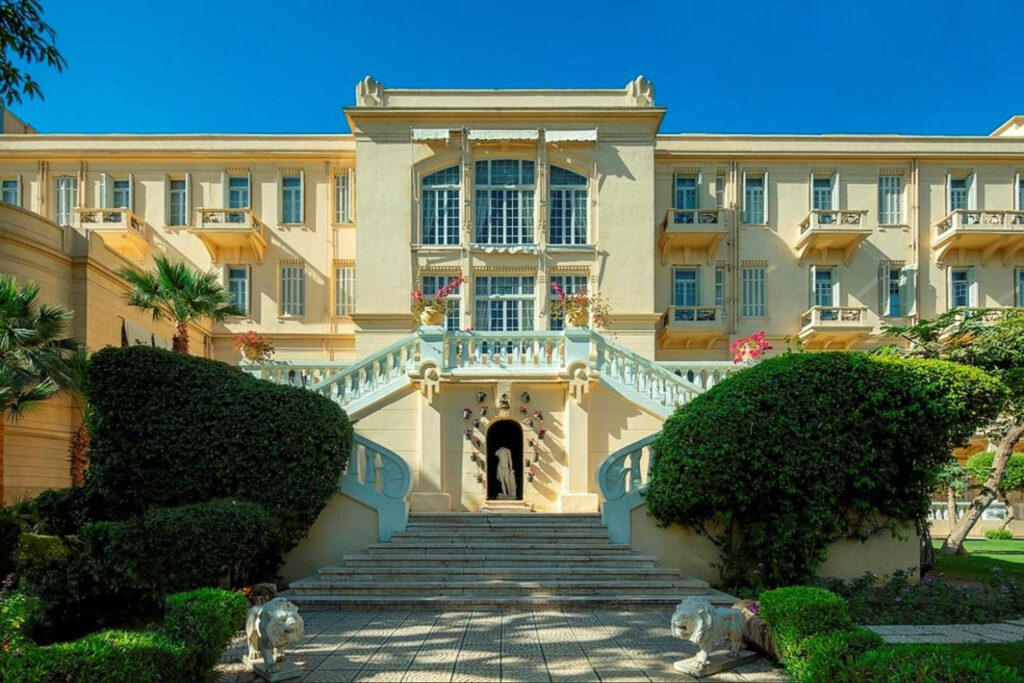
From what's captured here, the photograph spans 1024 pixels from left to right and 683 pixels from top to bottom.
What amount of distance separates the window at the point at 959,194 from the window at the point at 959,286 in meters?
2.44

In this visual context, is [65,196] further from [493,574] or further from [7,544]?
[493,574]

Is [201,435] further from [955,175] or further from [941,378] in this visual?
[955,175]

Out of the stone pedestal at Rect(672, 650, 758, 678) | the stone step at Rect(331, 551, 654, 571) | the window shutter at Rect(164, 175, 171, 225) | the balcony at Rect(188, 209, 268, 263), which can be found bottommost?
the stone step at Rect(331, 551, 654, 571)

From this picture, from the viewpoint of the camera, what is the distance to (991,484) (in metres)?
13.6

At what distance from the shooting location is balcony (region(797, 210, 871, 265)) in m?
25.3

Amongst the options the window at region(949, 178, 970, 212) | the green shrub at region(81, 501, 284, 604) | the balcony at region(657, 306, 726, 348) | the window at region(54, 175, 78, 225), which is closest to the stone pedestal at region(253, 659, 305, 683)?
the green shrub at region(81, 501, 284, 604)

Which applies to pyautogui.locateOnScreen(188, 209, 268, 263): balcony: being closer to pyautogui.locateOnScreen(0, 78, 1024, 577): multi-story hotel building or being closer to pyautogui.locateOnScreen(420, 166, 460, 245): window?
pyautogui.locateOnScreen(0, 78, 1024, 577): multi-story hotel building

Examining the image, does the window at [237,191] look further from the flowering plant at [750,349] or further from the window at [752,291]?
Result: the flowering plant at [750,349]

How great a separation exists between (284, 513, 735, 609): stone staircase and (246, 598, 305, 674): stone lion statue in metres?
3.17

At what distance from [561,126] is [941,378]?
1625 centimetres

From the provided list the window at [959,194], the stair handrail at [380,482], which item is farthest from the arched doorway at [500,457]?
the window at [959,194]

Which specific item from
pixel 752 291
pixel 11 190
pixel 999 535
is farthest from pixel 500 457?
pixel 11 190

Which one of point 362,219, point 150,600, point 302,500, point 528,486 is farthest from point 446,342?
point 362,219

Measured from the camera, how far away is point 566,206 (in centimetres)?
2431
